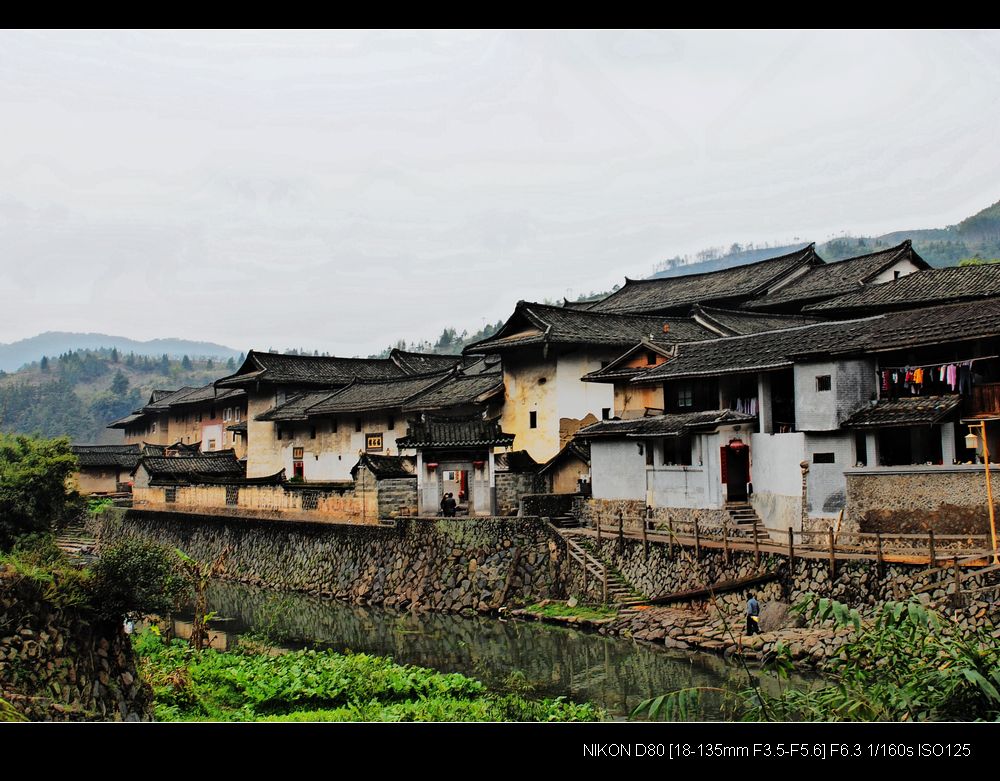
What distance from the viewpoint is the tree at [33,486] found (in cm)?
3059

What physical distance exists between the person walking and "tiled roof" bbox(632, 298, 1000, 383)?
690cm

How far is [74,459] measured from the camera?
113ft

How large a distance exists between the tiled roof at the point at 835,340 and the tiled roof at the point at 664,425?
122cm

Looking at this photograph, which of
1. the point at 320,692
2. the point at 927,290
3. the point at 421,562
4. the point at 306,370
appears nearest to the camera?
the point at 320,692

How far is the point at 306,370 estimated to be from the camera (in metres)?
50.7

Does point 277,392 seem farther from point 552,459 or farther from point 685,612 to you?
point 685,612

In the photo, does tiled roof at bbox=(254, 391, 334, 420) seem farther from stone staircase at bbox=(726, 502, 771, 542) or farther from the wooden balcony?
the wooden balcony

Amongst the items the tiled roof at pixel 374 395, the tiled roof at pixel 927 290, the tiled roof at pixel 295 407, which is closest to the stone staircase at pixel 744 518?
the tiled roof at pixel 927 290

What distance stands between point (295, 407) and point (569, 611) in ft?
80.9

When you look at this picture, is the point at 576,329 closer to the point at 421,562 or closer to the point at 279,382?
the point at 421,562

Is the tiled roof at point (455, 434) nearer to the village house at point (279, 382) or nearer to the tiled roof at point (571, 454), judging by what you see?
the tiled roof at point (571, 454)

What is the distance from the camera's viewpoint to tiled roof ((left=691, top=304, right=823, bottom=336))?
120ft

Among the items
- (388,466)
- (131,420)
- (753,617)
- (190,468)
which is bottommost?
(753,617)

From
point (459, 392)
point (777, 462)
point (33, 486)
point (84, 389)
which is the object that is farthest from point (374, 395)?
point (84, 389)
